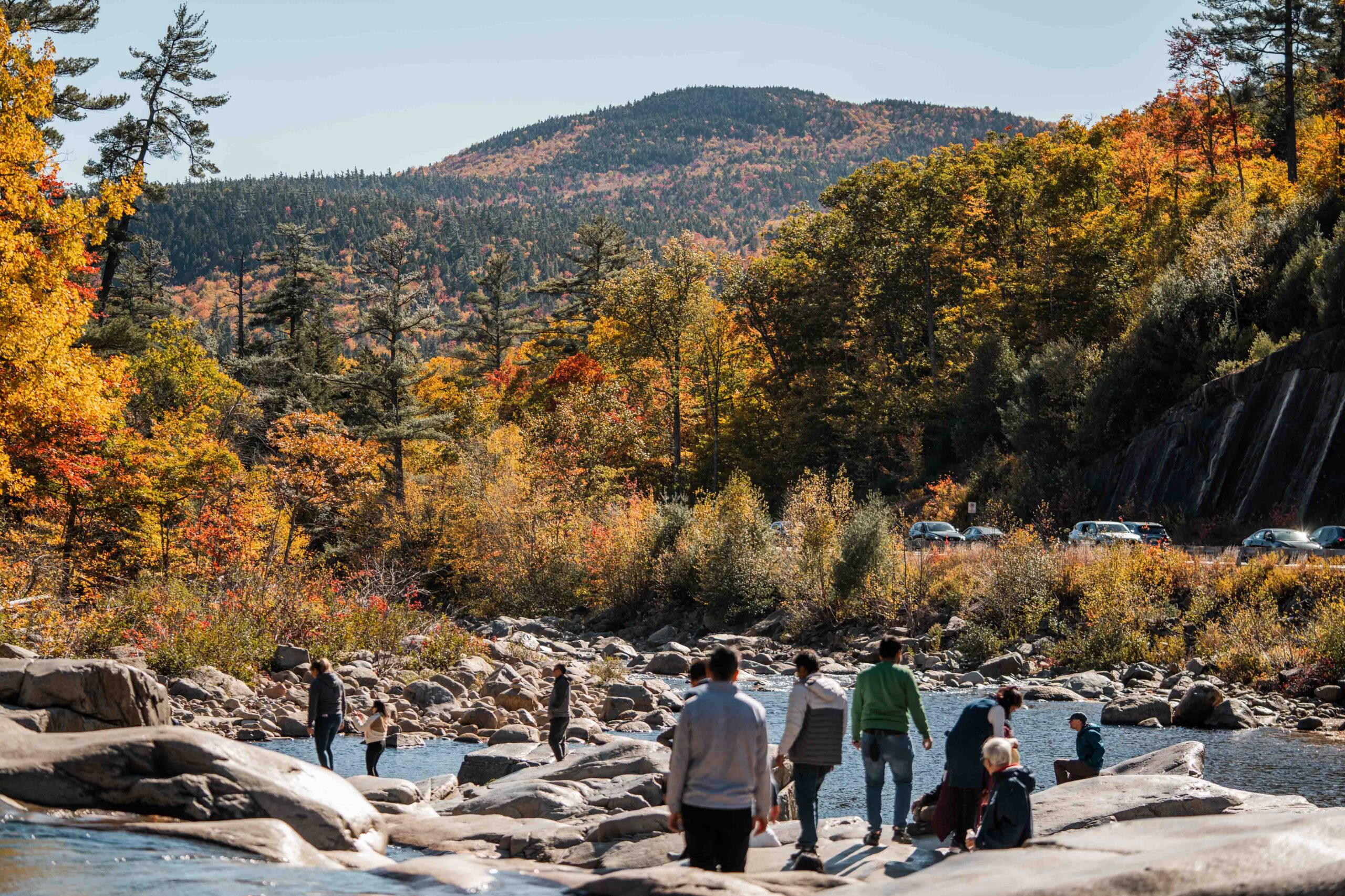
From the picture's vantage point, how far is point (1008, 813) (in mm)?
10867

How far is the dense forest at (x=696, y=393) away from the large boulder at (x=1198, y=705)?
5518 mm

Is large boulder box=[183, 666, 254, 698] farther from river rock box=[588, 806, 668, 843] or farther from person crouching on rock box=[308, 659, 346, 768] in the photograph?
river rock box=[588, 806, 668, 843]

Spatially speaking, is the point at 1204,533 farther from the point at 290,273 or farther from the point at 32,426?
the point at 290,273

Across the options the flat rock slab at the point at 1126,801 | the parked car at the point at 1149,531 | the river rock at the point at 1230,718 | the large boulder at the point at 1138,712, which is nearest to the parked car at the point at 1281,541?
the parked car at the point at 1149,531

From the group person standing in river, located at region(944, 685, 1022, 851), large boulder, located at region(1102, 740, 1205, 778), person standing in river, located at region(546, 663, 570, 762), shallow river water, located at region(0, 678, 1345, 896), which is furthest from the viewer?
person standing in river, located at region(546, 663, 570, 762)

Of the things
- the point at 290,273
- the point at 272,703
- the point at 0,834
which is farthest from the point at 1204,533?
the point at 290,273

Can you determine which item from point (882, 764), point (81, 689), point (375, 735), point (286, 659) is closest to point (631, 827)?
point (882, 764)

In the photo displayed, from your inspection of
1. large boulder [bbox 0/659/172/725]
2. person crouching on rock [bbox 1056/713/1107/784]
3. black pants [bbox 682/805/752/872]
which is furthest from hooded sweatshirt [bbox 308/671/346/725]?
person crouching on rock [bbox 1056/713/1107/784]

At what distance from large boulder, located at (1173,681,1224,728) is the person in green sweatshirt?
52.6 ft

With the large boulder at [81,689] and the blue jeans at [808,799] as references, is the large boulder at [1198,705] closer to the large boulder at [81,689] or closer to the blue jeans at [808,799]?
the blue jeans at [808,799]

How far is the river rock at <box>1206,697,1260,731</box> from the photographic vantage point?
25.0m

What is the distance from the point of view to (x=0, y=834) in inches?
466

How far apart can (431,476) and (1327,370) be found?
39056 millimetres

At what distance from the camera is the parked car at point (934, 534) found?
48750 mm
